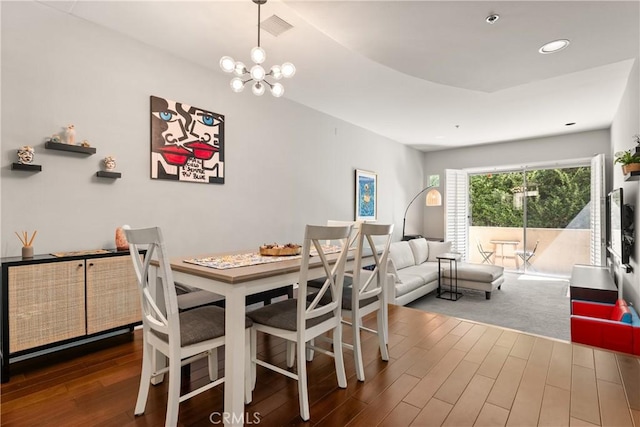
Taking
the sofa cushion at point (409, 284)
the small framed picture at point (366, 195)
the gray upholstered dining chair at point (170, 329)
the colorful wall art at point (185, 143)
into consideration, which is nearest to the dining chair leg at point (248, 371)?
the gray upholstered dining chair at point (170, 329)

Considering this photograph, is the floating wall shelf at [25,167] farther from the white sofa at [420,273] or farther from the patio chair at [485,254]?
the patio chair at [485,254]

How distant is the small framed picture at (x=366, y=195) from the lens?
5.65 m

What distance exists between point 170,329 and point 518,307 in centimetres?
457

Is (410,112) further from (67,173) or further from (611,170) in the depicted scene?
(67,173)

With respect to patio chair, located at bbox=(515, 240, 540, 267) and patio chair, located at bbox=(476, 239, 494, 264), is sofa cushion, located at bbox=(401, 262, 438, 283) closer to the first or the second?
patio chair, located at bbox=(476, 239, 494, 264)

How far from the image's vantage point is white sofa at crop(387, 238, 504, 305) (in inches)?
165

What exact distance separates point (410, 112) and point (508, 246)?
3.95 m

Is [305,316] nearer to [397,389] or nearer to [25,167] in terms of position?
[397,389]

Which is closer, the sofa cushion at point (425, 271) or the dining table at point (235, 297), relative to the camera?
the dining table at point (235, 297)

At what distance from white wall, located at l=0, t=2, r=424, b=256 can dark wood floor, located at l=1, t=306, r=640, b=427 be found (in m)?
0.97

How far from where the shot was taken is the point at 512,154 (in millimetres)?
6633

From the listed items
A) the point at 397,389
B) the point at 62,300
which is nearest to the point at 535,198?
the point at 397,389

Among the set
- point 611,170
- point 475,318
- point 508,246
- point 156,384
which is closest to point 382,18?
Answer: point 156,384

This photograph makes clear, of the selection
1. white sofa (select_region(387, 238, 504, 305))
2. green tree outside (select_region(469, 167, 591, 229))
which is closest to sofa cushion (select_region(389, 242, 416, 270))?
white sofa (select_region(387, 238, 504, 305))
